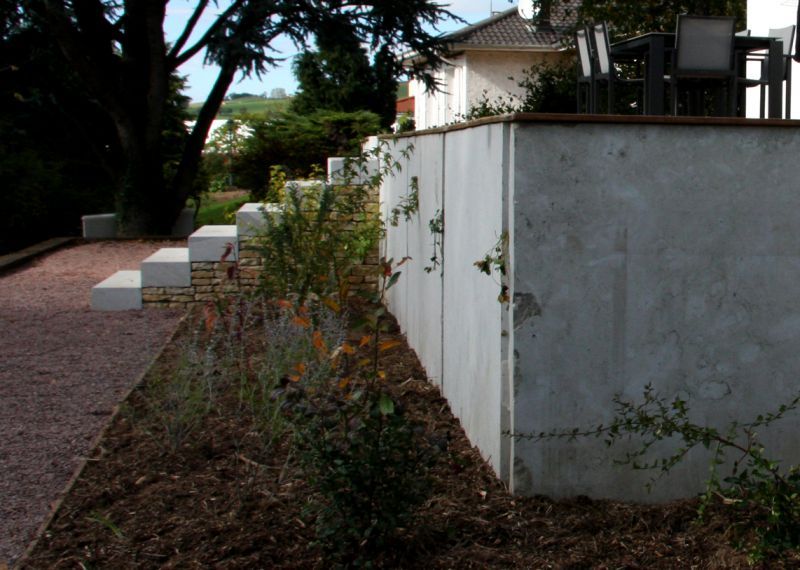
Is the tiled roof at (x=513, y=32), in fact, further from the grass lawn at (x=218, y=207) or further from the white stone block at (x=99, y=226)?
the white stone block at (x=99, y=226)

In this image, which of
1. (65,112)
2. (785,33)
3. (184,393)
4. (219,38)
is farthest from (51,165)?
(184,393)

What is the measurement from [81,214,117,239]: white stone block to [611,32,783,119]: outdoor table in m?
10.3

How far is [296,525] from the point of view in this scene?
3723 millimetres

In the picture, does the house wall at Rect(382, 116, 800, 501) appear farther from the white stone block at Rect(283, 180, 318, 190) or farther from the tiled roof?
the tiled roof

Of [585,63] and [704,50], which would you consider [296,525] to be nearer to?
[704,50]

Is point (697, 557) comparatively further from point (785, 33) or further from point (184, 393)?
point (785, 33)

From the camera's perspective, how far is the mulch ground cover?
3.43 meters

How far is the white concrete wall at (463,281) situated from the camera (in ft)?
12.9

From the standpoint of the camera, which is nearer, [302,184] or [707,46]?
[707,46]

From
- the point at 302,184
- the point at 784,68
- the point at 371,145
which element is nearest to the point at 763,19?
the point at 784,68

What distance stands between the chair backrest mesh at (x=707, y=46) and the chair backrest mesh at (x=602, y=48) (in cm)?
69

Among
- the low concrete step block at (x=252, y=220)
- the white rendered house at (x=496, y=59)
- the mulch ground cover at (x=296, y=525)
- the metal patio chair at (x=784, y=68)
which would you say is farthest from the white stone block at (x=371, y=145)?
the white rendered house at (x=496, y=59)

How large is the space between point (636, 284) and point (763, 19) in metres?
10.9

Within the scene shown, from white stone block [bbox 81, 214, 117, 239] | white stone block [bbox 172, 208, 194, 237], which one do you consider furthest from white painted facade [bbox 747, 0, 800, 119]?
white stone block [bbox 172, 208, 194, 237]
